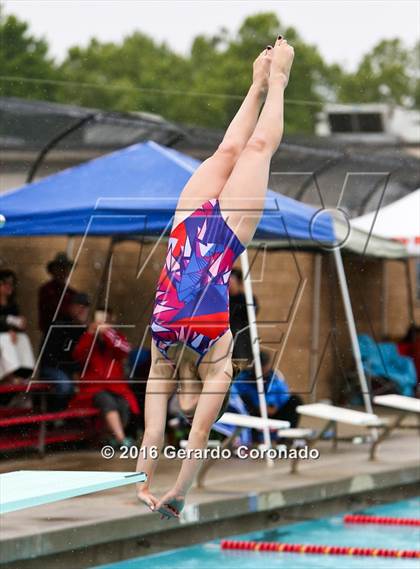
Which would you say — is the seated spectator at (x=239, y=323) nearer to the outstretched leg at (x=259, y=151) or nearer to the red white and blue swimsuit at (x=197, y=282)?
the red white and blue swimsuit at (x=197, y=282)

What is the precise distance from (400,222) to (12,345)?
210cm

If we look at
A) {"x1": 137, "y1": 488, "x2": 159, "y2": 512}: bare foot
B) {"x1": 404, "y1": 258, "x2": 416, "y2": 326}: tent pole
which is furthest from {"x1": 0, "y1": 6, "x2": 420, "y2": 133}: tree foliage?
{"x1": 137, "y1": 488, "x2": 159, "y2": 512}: bare foot

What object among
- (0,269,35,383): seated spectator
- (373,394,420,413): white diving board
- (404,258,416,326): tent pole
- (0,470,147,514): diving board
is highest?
(404,258,416,326): tent pole

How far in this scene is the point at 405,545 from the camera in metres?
8.98

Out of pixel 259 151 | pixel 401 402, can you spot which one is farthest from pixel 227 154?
pixel 401 402

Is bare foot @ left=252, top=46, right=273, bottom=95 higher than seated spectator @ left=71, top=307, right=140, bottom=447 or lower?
higher

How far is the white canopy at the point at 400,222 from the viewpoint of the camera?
6.29 m

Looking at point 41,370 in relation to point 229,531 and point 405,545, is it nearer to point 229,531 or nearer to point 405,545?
point 229,531

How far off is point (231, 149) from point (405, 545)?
201 inches

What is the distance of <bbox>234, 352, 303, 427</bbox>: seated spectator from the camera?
5898 mm

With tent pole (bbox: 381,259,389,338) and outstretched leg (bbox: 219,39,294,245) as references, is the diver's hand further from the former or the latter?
tent pole (bbox: 381,259,389,338)

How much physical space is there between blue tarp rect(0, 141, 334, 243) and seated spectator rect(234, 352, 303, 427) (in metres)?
0.62

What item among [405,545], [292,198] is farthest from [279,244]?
[405,545]

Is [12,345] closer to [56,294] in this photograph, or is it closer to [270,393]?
[56,294]
